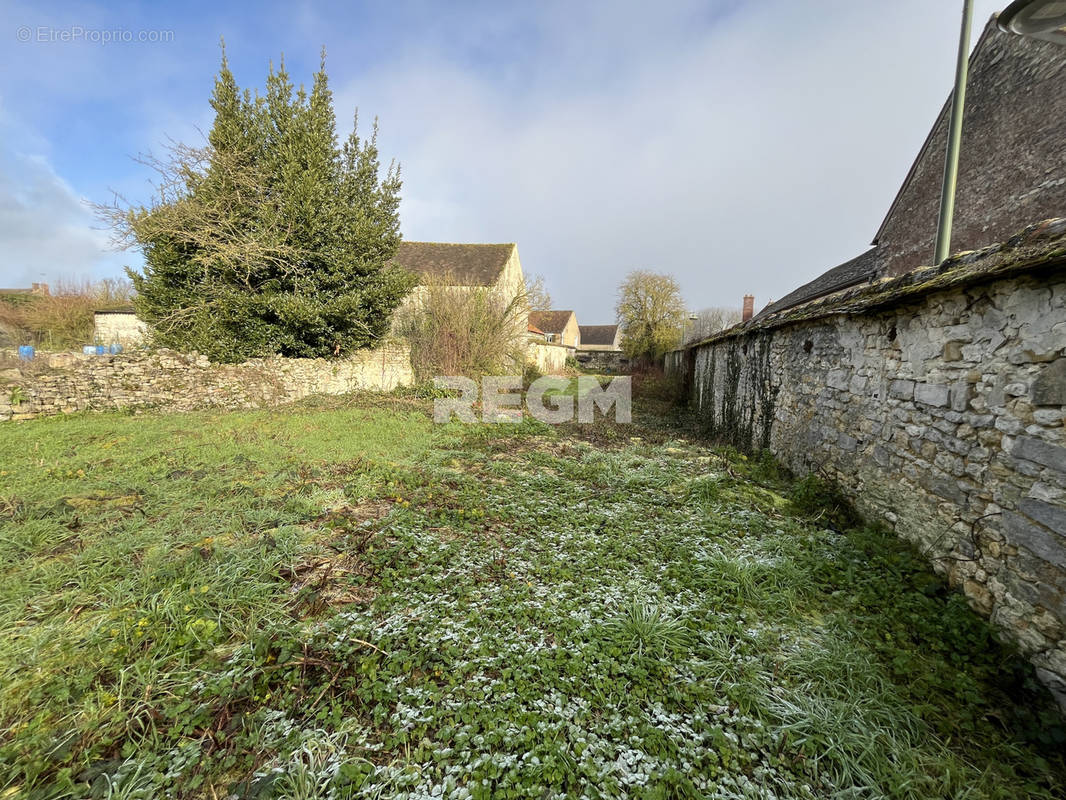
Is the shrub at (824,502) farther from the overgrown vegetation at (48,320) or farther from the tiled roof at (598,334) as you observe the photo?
the tiled roof at (598,334)

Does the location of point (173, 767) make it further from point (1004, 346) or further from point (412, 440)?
point (412, 440)

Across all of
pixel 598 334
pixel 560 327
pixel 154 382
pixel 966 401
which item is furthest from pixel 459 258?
pixel 598 334

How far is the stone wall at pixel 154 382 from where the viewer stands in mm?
8156

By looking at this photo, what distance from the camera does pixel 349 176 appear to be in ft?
40.0

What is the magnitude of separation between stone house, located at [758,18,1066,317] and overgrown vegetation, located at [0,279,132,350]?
34.7 metres

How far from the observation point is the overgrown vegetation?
72.5ft

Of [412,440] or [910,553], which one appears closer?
[910,553]

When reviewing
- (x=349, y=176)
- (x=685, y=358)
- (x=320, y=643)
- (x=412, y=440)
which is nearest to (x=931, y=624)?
(x=320, y=643)

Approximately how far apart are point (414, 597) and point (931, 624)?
3615mm

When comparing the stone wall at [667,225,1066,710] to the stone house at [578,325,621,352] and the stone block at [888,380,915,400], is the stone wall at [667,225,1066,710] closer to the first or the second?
the stone block at [888,380,915,400]

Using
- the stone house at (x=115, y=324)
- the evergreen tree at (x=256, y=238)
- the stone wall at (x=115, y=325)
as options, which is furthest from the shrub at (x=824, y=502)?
the stone wall at (x=115, y=325)

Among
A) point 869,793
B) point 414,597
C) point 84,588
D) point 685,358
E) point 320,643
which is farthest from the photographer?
point 685,358

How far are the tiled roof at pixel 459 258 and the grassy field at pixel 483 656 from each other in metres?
14.8

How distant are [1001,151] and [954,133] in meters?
6.75
